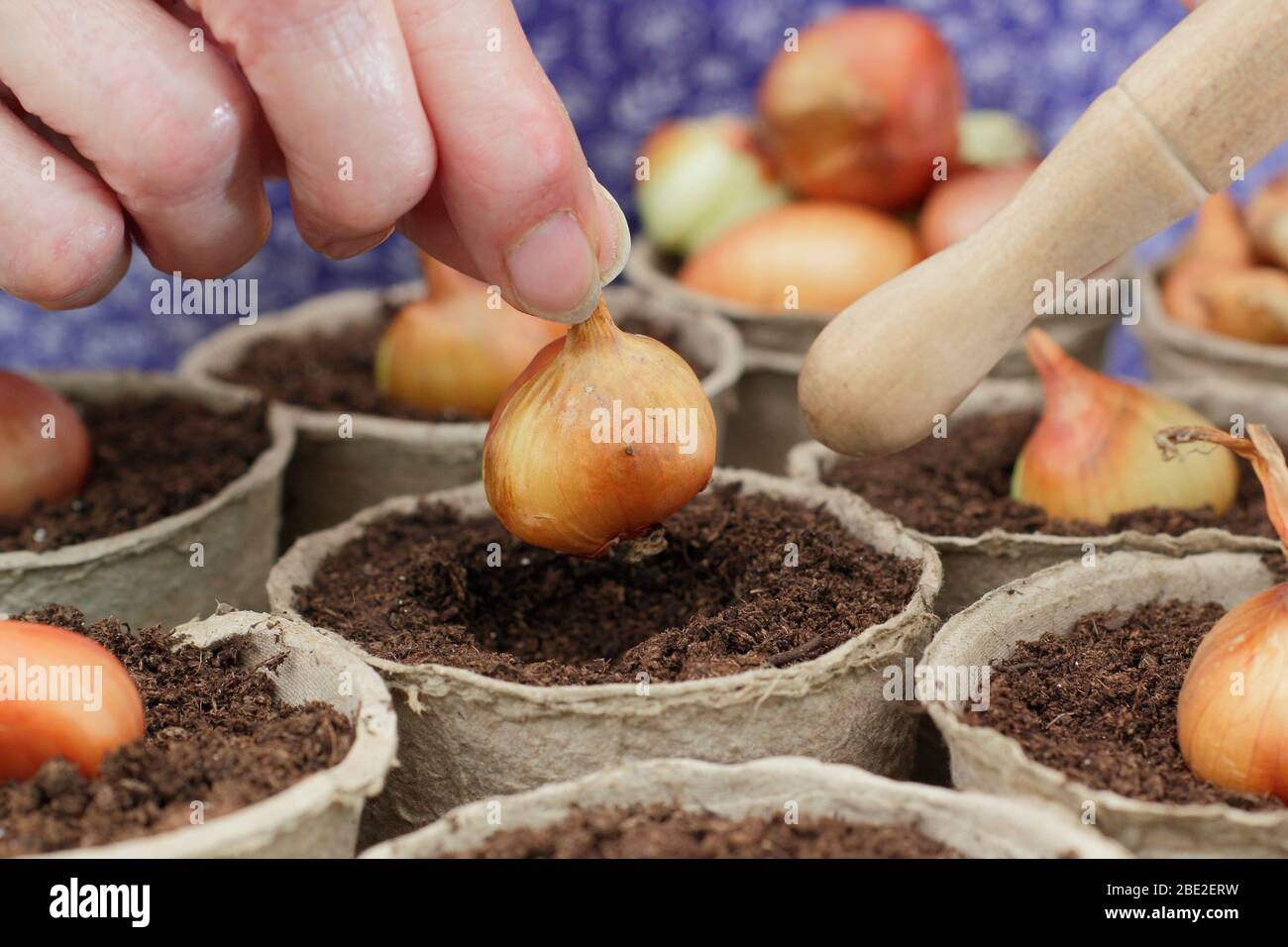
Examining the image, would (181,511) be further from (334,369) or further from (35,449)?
(334,369)

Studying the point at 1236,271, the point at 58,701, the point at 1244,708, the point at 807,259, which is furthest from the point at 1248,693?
the point at 1236,271

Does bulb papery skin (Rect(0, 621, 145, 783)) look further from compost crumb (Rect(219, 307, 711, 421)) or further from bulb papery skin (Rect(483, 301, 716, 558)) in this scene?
compost crumb (Rect(219, 307, 711, 421))

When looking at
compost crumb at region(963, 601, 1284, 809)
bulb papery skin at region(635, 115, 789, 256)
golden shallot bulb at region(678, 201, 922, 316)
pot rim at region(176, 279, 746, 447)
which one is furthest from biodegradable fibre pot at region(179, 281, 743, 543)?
compost crumb at region(963, 601, 1284, 809)

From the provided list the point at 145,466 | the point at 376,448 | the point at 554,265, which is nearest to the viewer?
the point at 554,265

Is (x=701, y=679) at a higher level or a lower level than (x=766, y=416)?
lower

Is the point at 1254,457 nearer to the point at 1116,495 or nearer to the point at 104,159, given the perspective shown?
the point at 1116,495

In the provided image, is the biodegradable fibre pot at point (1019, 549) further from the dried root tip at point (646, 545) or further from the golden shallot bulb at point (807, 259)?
the golden shallot bulb at point (807, 259)
